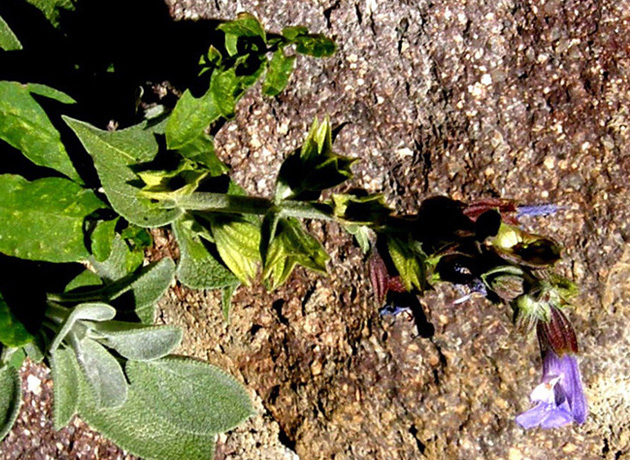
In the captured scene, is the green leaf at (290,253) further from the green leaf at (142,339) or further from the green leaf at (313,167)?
the green leaf at (142,339)

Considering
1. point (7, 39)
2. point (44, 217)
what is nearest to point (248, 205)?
point (44, 217)

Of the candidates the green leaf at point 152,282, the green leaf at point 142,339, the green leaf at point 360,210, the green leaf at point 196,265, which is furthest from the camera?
the green leaf at point 196,265

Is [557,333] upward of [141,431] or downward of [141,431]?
upward

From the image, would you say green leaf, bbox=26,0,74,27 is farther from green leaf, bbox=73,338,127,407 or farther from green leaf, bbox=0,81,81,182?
green leaf, bbox=73,338,127,407

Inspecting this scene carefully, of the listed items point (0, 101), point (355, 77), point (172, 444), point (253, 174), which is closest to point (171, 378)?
point (172, 444)

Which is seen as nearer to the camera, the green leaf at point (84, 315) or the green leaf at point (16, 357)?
the green leaf at point (84, 315)

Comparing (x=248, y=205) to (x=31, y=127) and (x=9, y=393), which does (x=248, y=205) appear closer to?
(x=31, y=127)

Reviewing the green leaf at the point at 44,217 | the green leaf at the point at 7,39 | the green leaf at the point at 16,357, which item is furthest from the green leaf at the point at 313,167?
the green leaf at the point at 16,357
